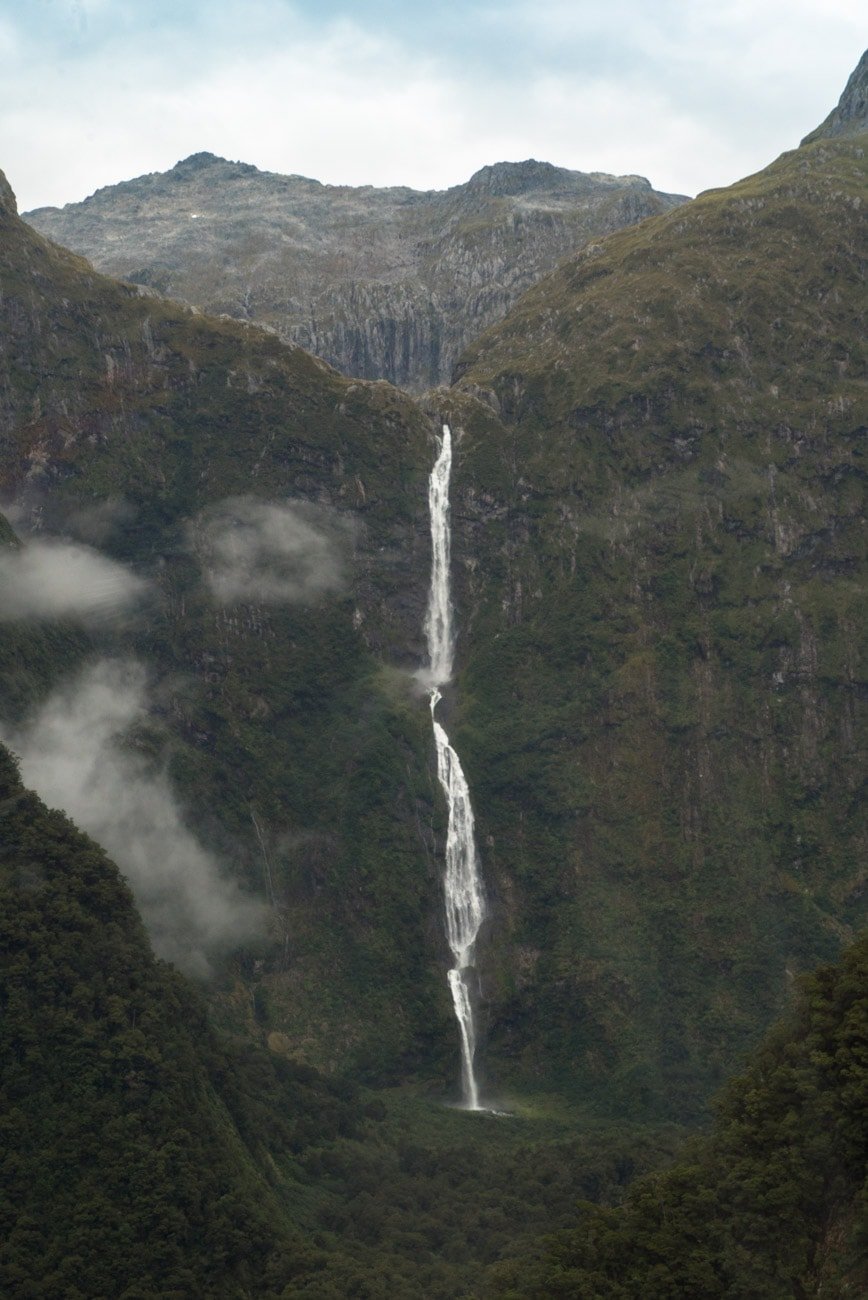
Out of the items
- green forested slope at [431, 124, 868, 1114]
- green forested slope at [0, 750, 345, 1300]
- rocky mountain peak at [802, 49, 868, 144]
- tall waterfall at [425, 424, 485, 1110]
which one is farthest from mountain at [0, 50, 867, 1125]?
rocky mountain peak at [802, 49, 868, 144]

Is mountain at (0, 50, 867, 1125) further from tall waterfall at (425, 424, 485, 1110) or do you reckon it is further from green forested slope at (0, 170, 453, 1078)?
tall waterfall at (425, 424, 485, 1110)

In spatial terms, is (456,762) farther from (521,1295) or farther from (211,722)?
(521,1295)

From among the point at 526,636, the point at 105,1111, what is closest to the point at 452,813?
the point at 526,636

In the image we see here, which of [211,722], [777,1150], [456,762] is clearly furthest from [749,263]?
[777,1150]

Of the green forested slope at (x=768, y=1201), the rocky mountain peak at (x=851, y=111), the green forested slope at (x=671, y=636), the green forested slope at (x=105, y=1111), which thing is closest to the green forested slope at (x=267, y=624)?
the green forested slope at (x=671, y=636)

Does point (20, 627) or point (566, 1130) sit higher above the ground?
point (20, 627)

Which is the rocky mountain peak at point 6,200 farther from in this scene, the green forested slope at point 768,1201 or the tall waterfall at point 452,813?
the green forested slope at point 768,1201
